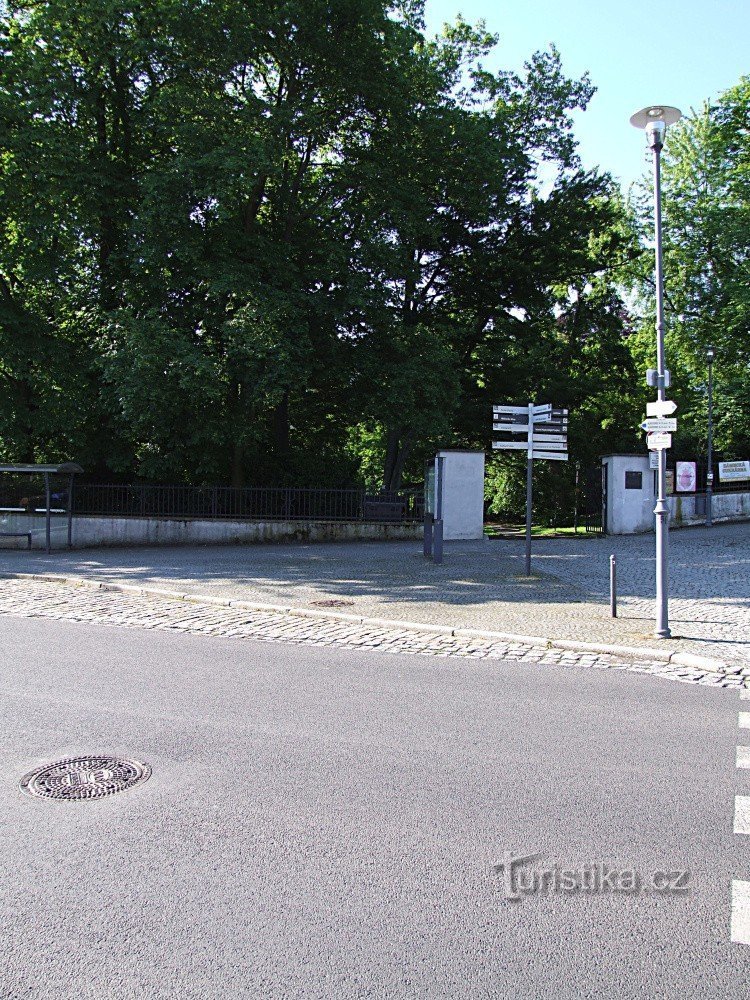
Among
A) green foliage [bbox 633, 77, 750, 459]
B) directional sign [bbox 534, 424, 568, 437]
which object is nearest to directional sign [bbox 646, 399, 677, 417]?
directional sign [bbox 534, 424, 568, 437]

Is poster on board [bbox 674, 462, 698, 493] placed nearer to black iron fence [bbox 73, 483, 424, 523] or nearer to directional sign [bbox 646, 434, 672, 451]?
black iron fence [bbox 73, 483, 424, 523]

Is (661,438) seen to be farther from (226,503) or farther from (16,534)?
(16,534)

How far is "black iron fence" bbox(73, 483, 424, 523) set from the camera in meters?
21.4

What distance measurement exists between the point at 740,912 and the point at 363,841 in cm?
176

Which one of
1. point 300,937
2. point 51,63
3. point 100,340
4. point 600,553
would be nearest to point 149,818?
point 300,937

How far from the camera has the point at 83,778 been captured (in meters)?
4.69

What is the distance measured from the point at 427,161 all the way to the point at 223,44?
734cm

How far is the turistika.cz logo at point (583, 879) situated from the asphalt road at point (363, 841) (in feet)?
0.16

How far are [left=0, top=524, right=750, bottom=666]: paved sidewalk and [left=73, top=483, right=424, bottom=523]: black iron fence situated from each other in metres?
1.50

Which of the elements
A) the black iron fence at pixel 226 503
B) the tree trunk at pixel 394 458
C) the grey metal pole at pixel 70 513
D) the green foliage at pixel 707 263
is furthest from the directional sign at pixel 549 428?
the green foliage at pixel 707 263

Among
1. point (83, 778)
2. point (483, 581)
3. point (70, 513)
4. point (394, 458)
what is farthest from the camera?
point (394, 458)

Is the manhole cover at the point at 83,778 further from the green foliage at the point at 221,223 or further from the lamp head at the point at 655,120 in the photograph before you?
the green foliage at the point at 221,223

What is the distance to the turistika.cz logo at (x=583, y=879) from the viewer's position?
11.4 feet

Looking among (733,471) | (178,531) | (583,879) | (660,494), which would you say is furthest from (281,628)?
(733,471)
